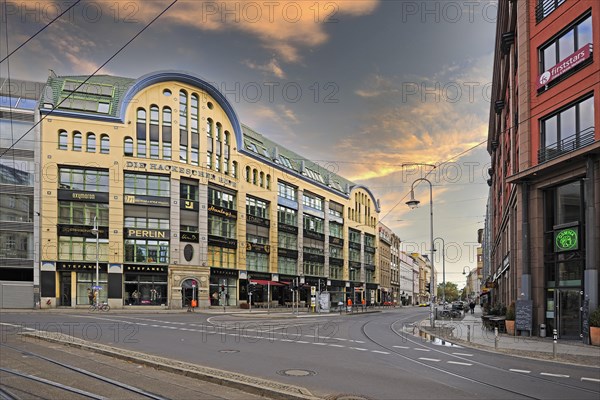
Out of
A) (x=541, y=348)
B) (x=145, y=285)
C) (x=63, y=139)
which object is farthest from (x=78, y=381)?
(x=63, y=139)

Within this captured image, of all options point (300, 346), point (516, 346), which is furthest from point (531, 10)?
point (300, 346)

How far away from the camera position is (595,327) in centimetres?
1998

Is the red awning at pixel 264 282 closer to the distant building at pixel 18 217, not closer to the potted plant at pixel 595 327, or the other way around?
the distant building at pixel 18 217

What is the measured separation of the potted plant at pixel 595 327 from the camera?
783 inches

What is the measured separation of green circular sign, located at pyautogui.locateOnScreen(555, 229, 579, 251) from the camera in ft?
74.3

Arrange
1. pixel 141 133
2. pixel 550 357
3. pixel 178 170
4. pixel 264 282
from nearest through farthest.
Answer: pixel 550 357, pixel 141 133, pixel 178 170, pixel 264 282

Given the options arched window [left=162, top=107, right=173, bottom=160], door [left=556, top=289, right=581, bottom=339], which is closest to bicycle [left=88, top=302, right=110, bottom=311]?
arched window [left=162, top=107, right=173, bottom=160]

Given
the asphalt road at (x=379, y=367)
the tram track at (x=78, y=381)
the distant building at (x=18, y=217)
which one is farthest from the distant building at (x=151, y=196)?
the tram track at (x=78, y=381)

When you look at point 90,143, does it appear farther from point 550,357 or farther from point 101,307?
point 550,357

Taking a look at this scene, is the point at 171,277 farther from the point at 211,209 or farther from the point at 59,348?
the point at 59,348

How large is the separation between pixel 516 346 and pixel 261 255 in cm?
4822

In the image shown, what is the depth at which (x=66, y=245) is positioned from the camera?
48594 mm

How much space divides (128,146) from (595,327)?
144 ft

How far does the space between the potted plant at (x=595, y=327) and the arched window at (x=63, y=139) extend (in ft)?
148
